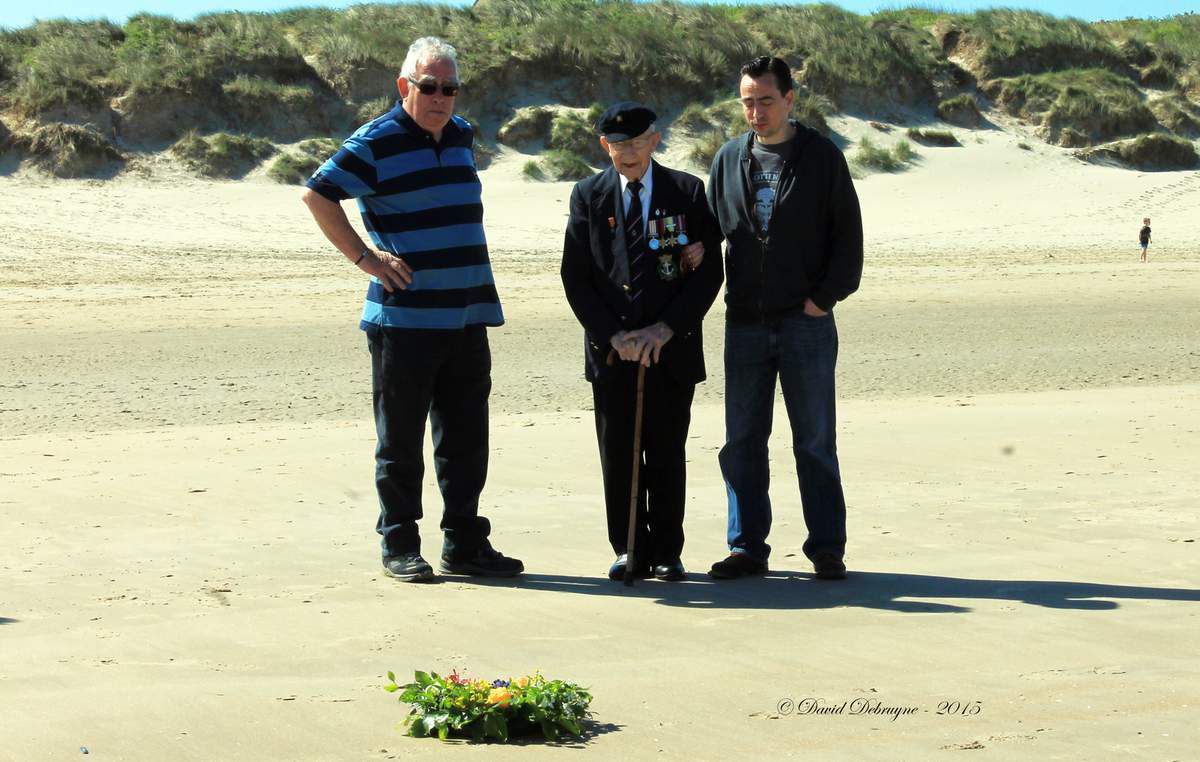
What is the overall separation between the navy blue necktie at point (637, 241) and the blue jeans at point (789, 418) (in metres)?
0.41

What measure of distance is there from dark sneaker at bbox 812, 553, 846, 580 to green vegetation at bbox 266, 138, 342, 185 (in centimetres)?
1971

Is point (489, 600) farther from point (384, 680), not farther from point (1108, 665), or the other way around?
point (1108, 665)

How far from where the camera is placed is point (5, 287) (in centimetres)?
1756

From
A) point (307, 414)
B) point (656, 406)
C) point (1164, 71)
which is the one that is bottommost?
point (307, 414)

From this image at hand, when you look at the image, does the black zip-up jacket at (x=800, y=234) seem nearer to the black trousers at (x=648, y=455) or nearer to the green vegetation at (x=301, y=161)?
the black trousers at (x=648, y=455)

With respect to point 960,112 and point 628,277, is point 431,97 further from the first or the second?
point 960,112

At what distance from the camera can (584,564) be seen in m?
6.12

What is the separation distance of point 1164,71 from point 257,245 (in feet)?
78.6

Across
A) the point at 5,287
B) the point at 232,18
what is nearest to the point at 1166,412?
the point at 5,287

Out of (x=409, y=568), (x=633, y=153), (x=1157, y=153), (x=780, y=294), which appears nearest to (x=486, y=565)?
Answer: (x=409, y=568)

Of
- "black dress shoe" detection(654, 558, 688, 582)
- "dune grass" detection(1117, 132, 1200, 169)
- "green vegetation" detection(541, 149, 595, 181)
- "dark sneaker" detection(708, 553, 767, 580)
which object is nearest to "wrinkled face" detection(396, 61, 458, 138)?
"black dress shoe" detection(654, 558, 688, 582)

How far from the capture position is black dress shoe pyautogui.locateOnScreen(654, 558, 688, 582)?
576 centimetres

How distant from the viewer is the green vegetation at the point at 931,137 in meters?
30.2

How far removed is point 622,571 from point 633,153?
160 centimetres
